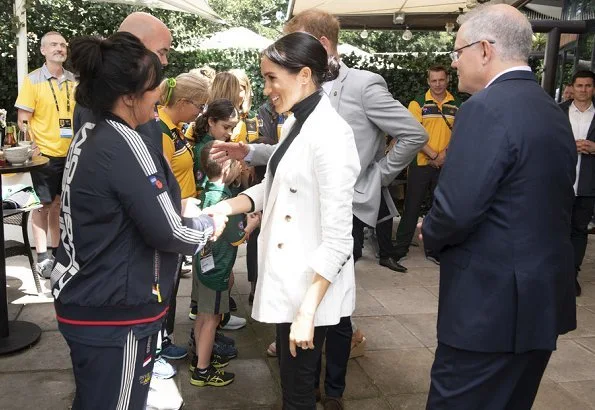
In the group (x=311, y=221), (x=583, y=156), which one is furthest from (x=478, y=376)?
(x=583, y=156)

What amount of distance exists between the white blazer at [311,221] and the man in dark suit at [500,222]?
1.11 feet

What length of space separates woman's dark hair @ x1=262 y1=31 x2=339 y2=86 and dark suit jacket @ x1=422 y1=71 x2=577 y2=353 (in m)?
0.59

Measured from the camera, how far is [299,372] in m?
2.41

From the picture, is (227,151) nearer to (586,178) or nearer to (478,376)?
(478,376)

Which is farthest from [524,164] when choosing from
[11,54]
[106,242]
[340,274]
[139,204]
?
[11,54]

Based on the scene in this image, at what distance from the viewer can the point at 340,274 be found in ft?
7.90

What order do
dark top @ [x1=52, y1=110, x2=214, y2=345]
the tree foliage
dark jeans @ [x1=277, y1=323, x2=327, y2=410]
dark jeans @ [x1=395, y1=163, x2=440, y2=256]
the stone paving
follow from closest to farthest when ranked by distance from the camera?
dark top @ [x1=52, y1=110, x2=214, y2=345]
dark jeans @ [x1=277, y1=323, x2=327, y2=410]
the stone paving
dark jeans @ [x1=395, y1=163, x2=440, y2=256]
the tree foliage

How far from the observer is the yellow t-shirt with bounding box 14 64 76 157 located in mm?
6129

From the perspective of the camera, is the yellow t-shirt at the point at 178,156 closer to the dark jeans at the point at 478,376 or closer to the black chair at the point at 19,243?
the dark jeans at the point at 478,376

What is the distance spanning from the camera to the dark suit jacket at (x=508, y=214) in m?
2.01

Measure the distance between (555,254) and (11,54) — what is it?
308 inches

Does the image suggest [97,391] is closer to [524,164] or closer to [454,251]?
[454,251]

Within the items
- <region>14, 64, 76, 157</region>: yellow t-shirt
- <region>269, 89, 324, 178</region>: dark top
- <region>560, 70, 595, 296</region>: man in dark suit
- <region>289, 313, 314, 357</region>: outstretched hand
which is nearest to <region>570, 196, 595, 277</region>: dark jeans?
<region>560, 70, 595, 296</region>: man in dark suit

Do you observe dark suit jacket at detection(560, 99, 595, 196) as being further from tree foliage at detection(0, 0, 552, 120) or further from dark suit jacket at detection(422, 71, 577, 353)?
dark suit jacket at detection(422, 71, 577, 353)
